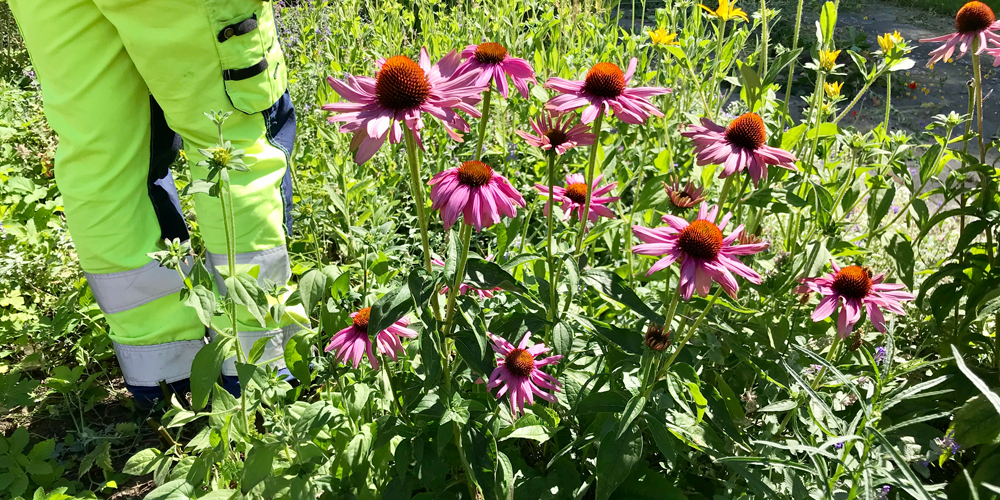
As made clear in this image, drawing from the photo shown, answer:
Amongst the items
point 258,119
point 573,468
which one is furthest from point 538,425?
point 258,119

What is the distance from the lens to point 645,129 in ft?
5.79

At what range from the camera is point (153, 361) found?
173 centimetres

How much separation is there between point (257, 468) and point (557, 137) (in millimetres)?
769

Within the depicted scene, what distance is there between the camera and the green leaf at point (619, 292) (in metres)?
1.00

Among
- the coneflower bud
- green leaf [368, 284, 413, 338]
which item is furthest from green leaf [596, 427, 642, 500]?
green leaf [368, 284, 413, 338]

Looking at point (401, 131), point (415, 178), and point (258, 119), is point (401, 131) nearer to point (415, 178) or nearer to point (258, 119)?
point (415, 178)

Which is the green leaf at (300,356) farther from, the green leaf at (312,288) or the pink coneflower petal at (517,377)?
the pink coneflower petal at (517,377)

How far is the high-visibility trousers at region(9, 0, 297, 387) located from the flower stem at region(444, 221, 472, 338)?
68 cm

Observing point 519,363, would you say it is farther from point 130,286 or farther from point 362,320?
point 130,286

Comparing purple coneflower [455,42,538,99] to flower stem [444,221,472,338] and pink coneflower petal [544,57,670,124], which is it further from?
flower stem [444,221,472,338]

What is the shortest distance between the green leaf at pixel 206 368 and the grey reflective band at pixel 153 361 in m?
0.74

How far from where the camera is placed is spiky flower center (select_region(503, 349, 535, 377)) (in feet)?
3.54

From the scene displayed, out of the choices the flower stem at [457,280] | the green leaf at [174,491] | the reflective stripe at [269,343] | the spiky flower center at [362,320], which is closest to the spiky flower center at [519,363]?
the flower stem at [457,280]

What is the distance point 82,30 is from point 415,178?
1.13 meters
